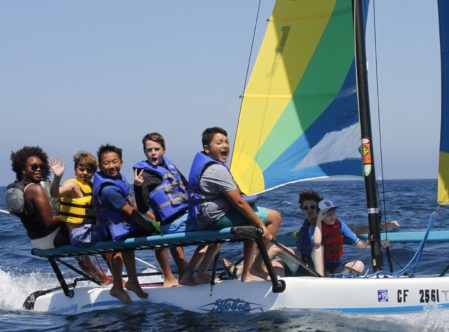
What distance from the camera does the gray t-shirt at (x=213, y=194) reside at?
6.65 m

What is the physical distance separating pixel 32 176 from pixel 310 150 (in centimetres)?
277

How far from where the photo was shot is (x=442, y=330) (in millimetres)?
6117

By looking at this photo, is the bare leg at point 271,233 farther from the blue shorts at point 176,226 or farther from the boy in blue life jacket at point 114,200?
the boy in blue life jacket at point 114,200

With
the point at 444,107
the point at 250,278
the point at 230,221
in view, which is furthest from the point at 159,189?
the point at 444,107

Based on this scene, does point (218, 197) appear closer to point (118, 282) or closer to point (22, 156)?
point (118, 282)

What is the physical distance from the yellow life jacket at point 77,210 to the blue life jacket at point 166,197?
748mm

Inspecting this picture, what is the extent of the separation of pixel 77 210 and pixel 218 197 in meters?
1.63

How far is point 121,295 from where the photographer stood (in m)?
7.51

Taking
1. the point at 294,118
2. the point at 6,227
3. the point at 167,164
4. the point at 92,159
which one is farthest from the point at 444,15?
the point at 6,227

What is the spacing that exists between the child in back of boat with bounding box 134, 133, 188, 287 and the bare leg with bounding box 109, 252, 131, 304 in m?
→ 0.57

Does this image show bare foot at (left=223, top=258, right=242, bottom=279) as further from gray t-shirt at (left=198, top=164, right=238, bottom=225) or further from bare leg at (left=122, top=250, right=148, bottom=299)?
gray t-shirt at (left=198, top=164, right=238, bottom=225)

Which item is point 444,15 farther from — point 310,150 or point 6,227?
point 6,227

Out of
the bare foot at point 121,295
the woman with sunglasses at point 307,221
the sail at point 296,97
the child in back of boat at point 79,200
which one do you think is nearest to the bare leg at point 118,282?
the bare foot at point 121,295

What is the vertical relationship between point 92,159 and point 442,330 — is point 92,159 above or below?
above
